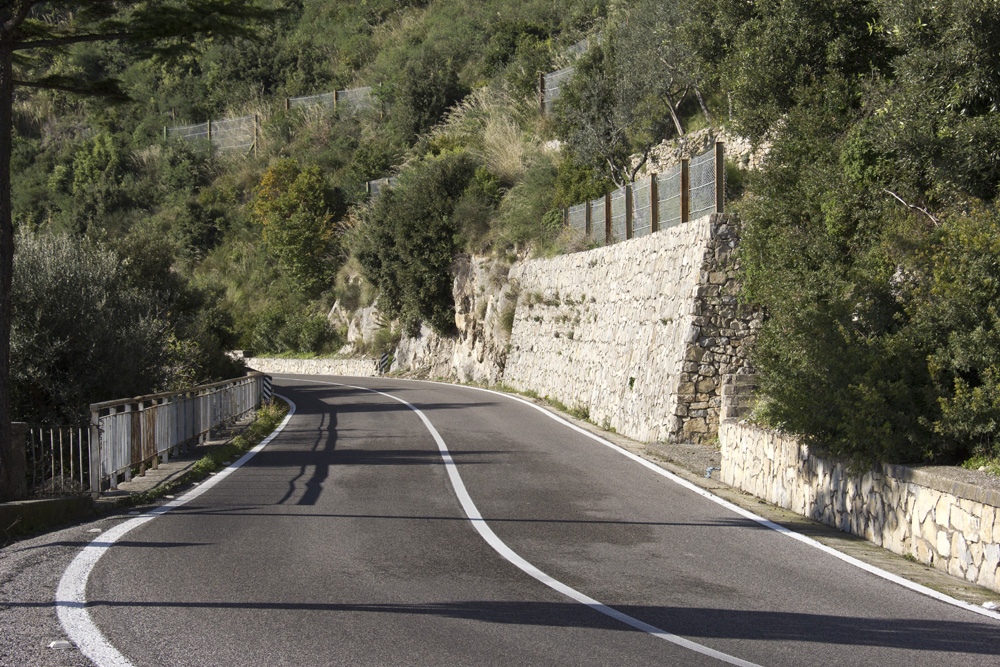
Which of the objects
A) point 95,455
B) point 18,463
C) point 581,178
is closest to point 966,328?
point 95,455

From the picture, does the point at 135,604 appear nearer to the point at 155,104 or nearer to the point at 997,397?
the point at 997,397

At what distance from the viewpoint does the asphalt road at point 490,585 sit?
17.3ft

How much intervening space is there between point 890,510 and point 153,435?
32.9 ft

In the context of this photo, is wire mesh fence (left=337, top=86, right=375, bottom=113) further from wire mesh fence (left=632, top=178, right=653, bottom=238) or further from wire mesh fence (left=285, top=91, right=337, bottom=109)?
wire mesh fence (left=632, top=178, right=653, bottom=238)

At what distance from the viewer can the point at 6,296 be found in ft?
33.6

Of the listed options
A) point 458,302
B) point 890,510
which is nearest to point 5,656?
point 890,510

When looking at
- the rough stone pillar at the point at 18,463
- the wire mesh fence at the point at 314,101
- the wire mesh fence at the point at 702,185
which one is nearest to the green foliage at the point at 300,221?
the wire mesh fence at the point at 314,101

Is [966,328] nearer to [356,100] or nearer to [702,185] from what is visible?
[702,185]

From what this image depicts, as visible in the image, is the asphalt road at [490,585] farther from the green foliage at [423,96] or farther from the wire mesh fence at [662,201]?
the green foliage at [423,96]

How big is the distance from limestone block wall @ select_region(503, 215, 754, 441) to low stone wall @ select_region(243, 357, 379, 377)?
74.4ft

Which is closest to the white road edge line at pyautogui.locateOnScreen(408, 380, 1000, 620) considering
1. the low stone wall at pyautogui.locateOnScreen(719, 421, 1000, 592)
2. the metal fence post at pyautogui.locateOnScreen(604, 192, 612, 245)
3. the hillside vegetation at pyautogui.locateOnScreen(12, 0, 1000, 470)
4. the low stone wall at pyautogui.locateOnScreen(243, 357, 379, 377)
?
the low stone wall at pyautogui.locateOnScreen(719, 421, 1000, 592)

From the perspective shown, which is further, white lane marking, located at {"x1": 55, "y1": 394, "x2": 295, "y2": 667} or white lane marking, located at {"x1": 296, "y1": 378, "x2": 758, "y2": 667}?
white lane marking, located at {"x1": 296, "y1": 378, "x2": 758, "y2": 667}

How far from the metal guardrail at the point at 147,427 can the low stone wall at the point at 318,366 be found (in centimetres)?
2860

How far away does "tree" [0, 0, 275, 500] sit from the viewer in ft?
33.4
